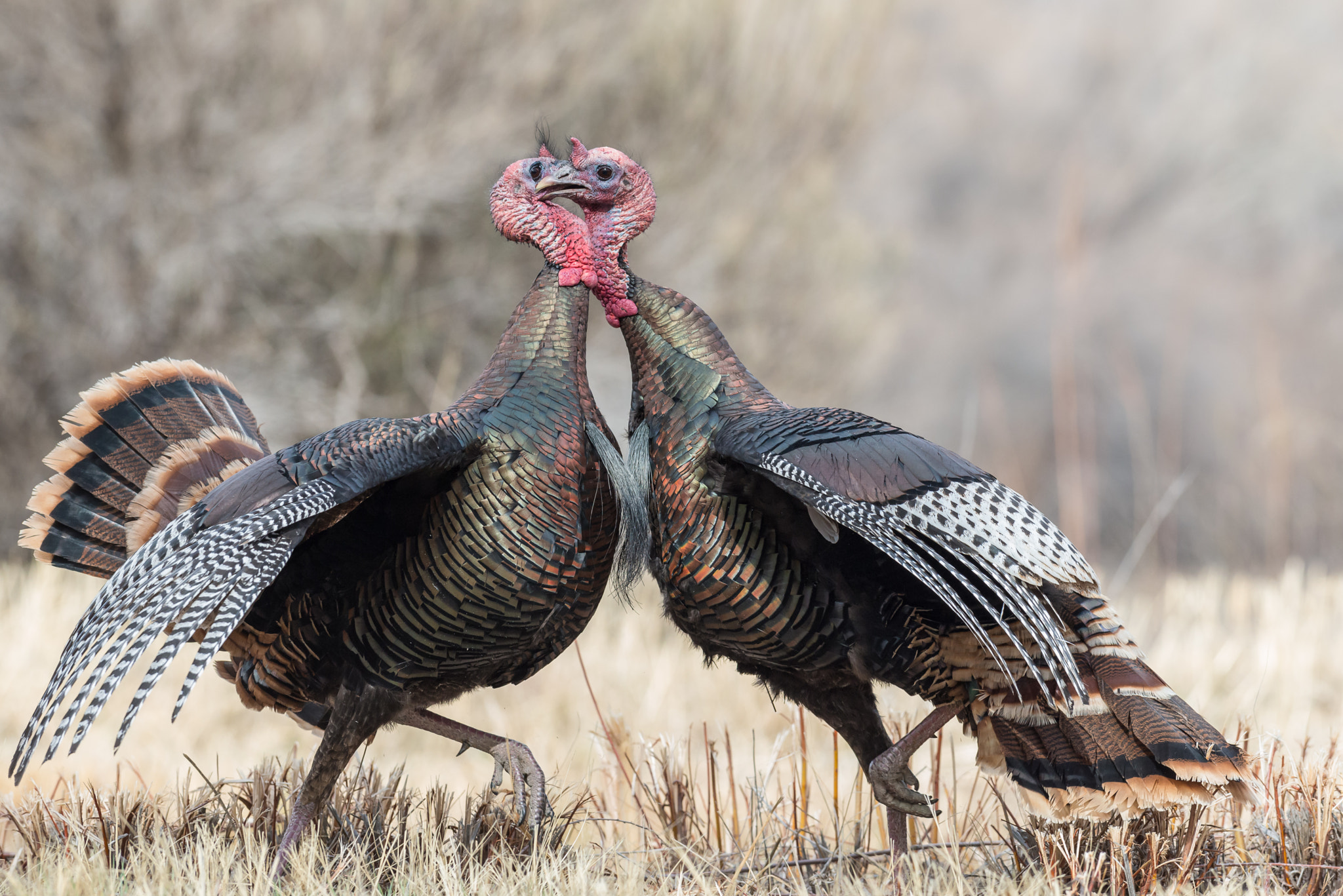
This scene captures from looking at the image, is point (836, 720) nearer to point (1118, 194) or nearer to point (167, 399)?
point (167, 399)

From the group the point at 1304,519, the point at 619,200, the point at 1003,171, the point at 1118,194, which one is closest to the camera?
the point at 619,200

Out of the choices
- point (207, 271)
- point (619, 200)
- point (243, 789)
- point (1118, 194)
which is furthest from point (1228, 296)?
point (243, 789)

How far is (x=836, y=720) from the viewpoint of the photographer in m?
3.45

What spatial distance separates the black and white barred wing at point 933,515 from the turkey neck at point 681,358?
24 centimetres

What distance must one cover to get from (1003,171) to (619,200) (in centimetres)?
1507

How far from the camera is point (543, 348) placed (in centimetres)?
336

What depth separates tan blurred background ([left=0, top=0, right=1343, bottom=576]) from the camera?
8.84 m

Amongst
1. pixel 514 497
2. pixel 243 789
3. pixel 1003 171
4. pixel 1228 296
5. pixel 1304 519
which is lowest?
pixel 243 789

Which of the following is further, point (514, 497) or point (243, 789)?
point (243, 789)

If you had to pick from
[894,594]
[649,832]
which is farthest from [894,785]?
[649,832]

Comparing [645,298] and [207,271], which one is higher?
[207,271]

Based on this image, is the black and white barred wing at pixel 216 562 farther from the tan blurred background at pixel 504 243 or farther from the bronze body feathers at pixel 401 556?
the tan blurred background at pixel 504 243

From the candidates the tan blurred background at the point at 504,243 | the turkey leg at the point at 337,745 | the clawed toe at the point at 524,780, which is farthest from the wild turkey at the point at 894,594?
the tan blurred background at the point at 504,243

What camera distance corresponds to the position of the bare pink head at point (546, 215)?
3492mm
